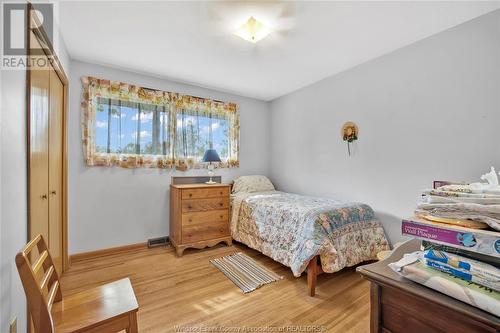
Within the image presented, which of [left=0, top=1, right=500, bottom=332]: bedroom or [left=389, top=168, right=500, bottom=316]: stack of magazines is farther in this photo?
[left=0, top=1, right=500, bottom=332]: bedroom

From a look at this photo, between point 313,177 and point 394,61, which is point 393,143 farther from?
point 313,177

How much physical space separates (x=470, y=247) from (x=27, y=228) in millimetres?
1922

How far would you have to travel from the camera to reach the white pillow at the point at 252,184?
3.71m

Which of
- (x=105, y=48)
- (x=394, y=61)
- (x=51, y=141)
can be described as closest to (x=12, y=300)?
(x=51, y=141)

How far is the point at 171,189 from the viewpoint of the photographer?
3.25 meters

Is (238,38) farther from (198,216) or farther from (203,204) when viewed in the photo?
(198,216)

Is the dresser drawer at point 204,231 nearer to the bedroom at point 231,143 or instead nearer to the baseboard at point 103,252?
the bedroom at point 231,143

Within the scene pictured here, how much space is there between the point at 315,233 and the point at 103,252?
2622 mm

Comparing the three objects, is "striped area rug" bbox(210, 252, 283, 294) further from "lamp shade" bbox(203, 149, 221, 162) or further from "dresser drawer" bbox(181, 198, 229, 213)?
"lamp shade" bbox(203, 149, 221, 162)

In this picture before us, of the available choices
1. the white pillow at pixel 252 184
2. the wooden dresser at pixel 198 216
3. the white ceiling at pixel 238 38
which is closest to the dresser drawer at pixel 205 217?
the wooden dresser at pixel 198 216

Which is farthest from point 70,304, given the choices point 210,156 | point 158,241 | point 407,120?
point 407,120

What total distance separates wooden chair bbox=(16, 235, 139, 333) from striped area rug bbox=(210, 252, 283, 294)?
3.83 feet

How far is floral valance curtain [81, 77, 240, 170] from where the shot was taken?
2.80 metres

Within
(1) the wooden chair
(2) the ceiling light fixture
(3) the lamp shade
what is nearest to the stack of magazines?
(1) the wooden chair
